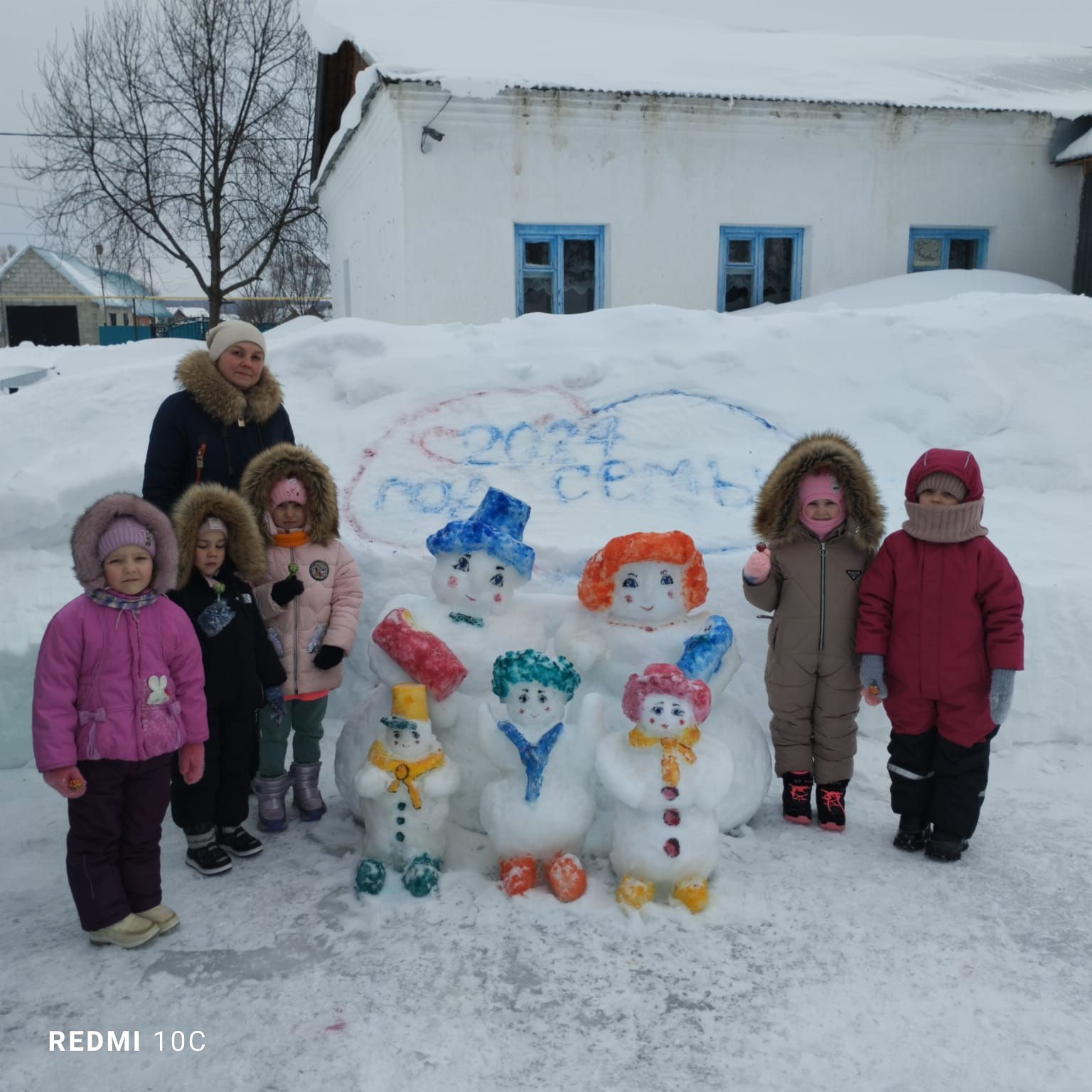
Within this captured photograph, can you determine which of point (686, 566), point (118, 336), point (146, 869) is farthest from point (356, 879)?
point (118, 336)

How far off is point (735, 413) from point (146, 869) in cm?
387

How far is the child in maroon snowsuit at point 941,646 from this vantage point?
10.9ft

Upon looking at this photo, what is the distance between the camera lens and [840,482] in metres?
3.58

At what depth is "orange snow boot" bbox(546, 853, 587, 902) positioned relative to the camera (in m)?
3.13

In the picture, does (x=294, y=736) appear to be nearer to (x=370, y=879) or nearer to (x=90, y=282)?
(x=370, y=879)

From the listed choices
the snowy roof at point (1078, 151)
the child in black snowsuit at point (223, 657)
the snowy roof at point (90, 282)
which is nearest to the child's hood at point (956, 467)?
the child in black snowsuit at point (223, 657)

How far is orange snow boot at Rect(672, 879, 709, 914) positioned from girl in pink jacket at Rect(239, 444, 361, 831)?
58.2 inches

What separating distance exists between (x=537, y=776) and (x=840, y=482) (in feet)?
5.12

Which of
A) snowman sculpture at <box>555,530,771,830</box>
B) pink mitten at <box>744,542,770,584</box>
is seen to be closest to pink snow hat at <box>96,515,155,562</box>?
snowman sculpture at <box>555,530,771,830</box>

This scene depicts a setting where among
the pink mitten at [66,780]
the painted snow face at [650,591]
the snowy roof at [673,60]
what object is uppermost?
the snowy roof at [673,60]

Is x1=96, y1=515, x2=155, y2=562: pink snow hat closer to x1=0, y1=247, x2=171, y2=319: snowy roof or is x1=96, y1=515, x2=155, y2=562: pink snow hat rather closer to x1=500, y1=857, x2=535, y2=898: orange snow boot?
x1=500, y1=857, x2=535, y2=898: orange snow boot

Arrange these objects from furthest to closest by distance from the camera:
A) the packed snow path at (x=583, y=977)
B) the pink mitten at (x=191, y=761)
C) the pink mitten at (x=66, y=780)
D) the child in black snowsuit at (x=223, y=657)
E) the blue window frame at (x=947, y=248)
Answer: the blue window frame at (x=947, y=248)
the child in black snowsuit at (x=223, y=657)
the pink mitten at (x=191, y=761)
the pink mitten at (x=66, y=780)
the packed snow path at (x=583, y=977)

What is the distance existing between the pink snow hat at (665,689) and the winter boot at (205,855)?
59.6 inches

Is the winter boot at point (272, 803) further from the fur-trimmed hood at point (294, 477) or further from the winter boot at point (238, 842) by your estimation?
the fur-trimmed hood at point (294, 477)
